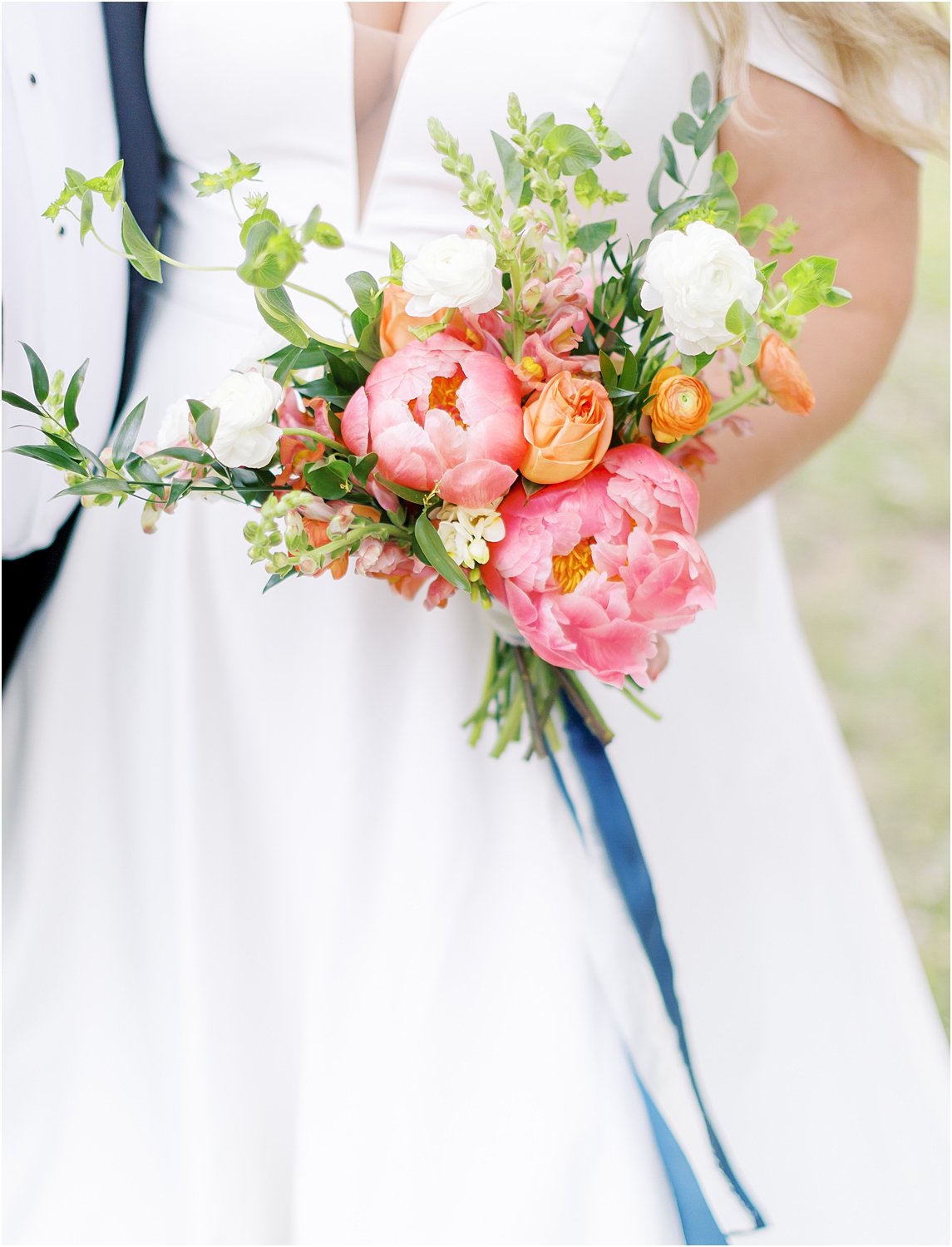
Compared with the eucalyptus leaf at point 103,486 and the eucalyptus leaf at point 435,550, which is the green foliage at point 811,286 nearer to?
the eucalyptus leaf at point 435,550

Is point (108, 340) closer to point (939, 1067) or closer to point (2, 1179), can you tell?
point (2, 1179)

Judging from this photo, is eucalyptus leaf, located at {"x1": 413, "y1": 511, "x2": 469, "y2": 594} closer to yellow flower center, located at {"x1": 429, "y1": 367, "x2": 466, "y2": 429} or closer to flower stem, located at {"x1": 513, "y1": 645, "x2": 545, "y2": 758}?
yellow flower center, located at {"x1": 429, "y1": 367, "x2": 466, "y2": 429}

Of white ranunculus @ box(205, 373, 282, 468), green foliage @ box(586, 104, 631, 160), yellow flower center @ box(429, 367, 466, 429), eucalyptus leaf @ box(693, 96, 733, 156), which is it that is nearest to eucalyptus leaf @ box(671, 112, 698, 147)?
eucalyptus leaf @ box(693, 96, 733, 156)

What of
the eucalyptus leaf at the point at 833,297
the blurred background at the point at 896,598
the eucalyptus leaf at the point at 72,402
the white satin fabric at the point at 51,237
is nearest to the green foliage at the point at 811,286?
the eucalyptus leaf at the point at 833,297

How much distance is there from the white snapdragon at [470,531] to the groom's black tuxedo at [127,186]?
1.96 ft

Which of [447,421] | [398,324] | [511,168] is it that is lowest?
[447,421]

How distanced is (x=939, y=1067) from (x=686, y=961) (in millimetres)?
435

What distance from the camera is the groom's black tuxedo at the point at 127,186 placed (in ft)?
3.78

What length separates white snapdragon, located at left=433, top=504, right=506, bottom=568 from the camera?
2.69 ft

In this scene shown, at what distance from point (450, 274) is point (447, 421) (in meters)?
0.11

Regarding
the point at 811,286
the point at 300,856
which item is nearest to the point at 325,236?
the point at 811,286

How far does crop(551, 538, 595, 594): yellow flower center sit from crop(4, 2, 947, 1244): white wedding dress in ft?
1.40

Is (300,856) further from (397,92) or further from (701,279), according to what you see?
(397,92)

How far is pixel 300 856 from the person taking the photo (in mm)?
1208
